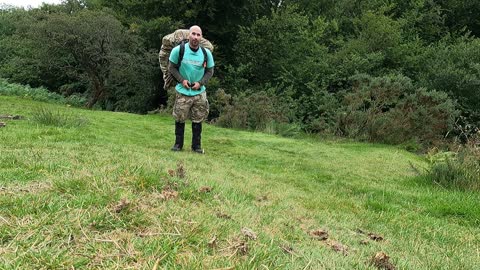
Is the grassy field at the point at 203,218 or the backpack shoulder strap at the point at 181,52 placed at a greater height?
the backpack shoulder strap at the point at 181,52

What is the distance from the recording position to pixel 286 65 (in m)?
20.7

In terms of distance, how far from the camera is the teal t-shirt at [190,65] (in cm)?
661

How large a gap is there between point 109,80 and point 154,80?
207 centimetres

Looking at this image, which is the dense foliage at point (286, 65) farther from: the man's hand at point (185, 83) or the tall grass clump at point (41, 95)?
the man's hand at point (185, 83)

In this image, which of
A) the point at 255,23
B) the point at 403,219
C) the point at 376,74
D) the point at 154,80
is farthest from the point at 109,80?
the point at 403,219

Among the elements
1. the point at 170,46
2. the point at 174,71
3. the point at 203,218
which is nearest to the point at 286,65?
the point at 170,46

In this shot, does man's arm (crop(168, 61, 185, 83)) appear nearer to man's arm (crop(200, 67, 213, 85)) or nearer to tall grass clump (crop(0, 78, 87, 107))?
man's arm (crop(200, 67, 213, 85))

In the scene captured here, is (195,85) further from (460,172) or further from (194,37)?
(460,172)

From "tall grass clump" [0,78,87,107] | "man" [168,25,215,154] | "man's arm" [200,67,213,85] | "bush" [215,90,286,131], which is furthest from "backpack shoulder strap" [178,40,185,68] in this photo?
"tall grass clump" [0,78,87,107]

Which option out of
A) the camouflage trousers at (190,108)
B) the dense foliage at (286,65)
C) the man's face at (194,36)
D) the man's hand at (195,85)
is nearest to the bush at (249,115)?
the dense foliage at (286,65)

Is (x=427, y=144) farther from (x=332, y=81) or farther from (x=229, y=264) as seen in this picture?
(x=229, y=264)

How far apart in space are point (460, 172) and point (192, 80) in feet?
13.8

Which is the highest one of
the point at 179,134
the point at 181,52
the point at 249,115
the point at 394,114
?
the point at 181,52

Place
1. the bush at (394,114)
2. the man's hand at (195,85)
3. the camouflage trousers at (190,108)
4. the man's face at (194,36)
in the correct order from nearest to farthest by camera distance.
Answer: the man's face at (194,36) → the man's hand at (195,85) → the camouflage trousers at (190,108) → the bush at (394,114)
